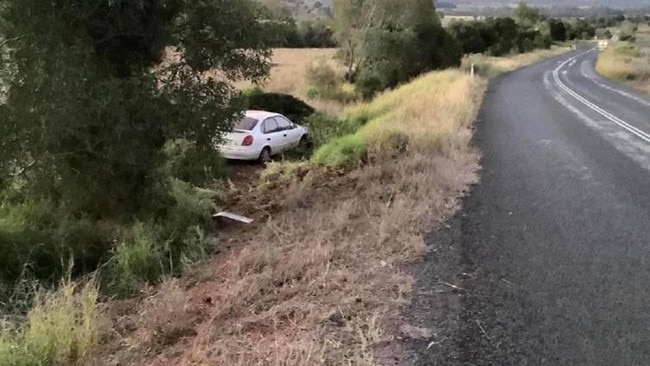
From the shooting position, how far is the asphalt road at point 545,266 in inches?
209

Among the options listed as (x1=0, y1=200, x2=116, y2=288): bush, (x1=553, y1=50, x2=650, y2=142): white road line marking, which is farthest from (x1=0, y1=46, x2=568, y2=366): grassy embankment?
(x1=553, y1=50, x2=650, y2=142): white road line marking

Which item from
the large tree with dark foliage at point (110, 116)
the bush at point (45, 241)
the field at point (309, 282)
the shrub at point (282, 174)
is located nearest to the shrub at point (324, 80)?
the shrub at point (282, 174)

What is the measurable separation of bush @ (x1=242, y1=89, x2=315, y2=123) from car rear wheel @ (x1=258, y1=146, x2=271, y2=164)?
22.5 feet

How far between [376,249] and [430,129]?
8653mm

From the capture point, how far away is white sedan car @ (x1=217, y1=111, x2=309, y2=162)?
19.0 m

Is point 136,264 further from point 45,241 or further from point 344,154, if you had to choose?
point 344,154

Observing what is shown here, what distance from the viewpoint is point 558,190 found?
36.6 feet

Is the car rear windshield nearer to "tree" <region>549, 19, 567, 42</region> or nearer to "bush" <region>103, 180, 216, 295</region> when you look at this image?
"bush" <region>103, 180, 216, 295</region>

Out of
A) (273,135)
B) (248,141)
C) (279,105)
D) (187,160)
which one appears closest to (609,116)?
(273,135)

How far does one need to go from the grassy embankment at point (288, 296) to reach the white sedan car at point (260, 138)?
6.12 m

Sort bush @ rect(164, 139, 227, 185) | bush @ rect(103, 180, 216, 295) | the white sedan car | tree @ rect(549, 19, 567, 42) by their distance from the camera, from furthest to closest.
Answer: tree @ rect(549, 19, 567, 42), the white sedan car, bush @ rect(164, 139, 227, 185), bush @ rect(103, 180, 216, 295)

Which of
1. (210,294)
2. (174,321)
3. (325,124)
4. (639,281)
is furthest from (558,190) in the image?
(325,124)

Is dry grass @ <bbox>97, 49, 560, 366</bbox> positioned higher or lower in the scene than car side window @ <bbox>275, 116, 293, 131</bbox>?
higher

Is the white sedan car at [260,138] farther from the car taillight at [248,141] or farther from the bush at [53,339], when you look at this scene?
the bush at [53,339]
